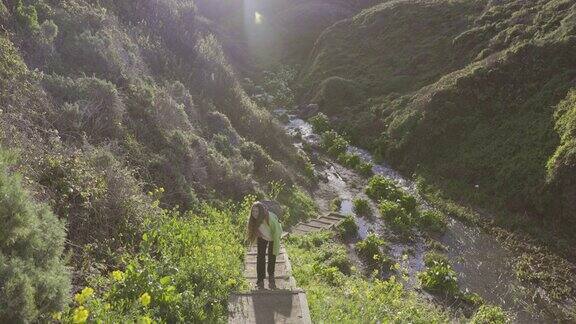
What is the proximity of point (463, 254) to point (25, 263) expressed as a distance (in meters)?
15.7

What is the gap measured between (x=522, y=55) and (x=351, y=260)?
63.1 ft

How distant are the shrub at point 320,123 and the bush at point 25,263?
2712cm

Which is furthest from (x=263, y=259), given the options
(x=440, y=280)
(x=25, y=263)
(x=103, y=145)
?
(x=440, y=280)

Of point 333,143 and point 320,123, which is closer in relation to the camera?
point 333,143

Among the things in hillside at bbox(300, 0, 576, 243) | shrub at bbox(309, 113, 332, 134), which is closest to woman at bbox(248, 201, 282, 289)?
hillside at bbox(300, 0, 576, 243)

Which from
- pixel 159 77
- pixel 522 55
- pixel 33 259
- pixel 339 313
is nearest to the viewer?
pixel 33 259

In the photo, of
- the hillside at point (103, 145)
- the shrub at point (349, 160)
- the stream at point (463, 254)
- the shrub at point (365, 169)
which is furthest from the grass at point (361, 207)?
the shrub at point (349, 160)

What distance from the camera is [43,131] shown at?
10.2 metres

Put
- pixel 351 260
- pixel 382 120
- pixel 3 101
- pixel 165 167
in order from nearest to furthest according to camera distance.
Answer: pixel 3 101, pixel 165 167, pixel 351 260, pixel 382 120

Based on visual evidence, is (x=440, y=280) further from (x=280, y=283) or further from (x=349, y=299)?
(x=280, y=283)

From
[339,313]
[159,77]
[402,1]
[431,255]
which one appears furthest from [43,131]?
[402,1]

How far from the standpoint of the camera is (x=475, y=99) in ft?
89.9

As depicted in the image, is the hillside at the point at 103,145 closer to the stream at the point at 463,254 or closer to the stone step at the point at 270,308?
the stone step at the point at 270,308

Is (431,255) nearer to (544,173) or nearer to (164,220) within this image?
(544,173)
